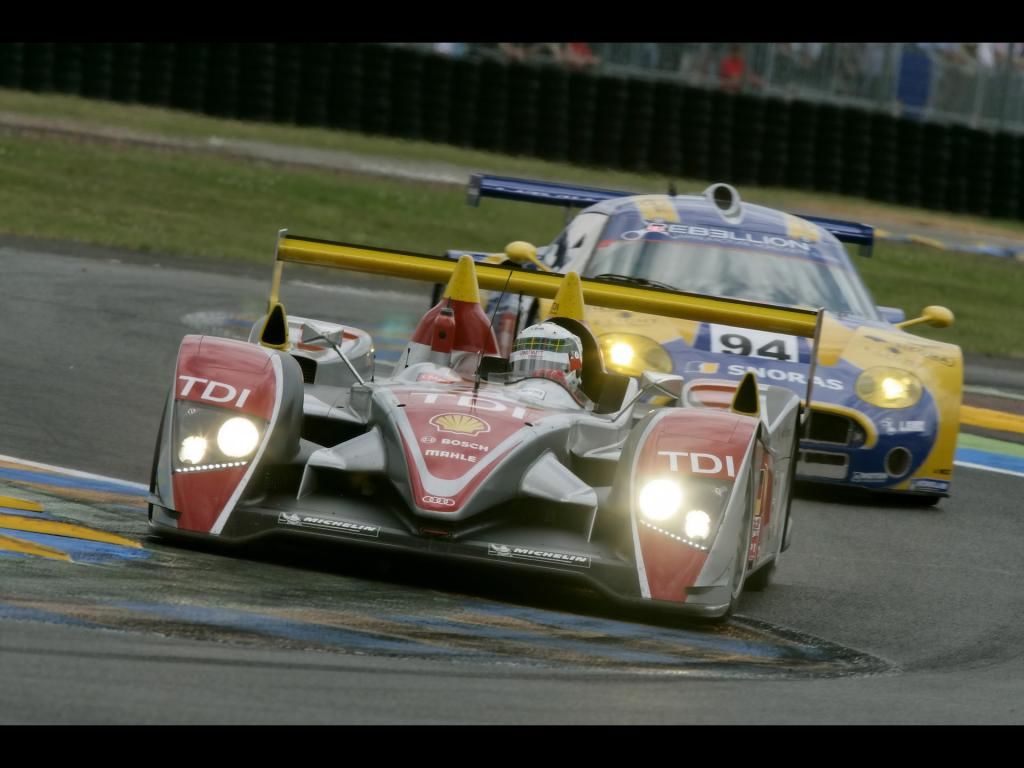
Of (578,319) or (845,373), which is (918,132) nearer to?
(845,373)

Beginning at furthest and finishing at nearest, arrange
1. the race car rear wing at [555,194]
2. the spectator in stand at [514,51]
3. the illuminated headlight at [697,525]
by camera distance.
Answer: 1. the spectator in stand at [514,51]
2. the race car rear wing at [555,194]
3. the illuminated headlight at [697,525]

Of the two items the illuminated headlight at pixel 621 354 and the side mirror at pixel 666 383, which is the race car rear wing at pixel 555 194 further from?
the side mirror at pixel 666 383

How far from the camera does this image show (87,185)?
2167 cm

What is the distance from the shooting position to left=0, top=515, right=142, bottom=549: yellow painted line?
6.73 meters

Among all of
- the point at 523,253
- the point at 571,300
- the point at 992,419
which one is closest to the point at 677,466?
the point at 571,300

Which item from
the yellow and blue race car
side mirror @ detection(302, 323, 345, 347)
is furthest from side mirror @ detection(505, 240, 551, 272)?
side mirror @ detection(302, 323, 345, 347)

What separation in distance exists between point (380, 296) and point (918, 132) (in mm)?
11641

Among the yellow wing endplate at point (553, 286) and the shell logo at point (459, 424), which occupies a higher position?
the yellow wing endplate at point (553, 286)

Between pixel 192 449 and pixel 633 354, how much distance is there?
358 centimetres

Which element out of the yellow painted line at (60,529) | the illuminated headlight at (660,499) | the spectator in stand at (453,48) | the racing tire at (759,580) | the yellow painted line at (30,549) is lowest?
the racing tire at (759,580)

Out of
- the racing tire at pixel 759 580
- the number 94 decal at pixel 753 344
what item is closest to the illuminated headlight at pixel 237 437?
the racing tire at pixel 759 580

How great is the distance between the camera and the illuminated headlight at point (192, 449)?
266 inches

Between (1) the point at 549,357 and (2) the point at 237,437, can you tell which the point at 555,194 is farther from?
(2) the point at 237,437

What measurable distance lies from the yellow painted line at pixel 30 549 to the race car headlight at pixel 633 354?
3.92 metres
